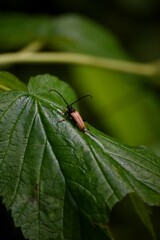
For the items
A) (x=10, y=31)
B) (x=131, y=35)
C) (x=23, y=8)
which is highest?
(x=23, y=8)

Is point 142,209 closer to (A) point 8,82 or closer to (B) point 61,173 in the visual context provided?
→ (B) point 61,173

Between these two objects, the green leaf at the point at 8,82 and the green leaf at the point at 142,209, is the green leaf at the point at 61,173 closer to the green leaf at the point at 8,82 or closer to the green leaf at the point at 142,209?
the green leaf at the point at 142,209

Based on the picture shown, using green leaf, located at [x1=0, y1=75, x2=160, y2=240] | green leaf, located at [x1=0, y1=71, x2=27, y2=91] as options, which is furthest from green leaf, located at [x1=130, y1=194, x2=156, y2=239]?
green leaf, located at [x1=0, y1=71, x2=27, y2=91]

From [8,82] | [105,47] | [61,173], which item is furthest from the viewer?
[105,47]

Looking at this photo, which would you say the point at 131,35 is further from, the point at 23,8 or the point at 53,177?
the point at 53,177

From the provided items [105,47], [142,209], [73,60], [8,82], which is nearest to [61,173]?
[142,209]

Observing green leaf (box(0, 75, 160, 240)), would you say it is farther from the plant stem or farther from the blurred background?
the plant stem

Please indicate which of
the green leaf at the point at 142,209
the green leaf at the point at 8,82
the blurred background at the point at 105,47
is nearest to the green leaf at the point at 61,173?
the green leaf at the point at 142,209

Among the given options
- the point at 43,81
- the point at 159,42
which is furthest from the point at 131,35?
the point at 43,81
